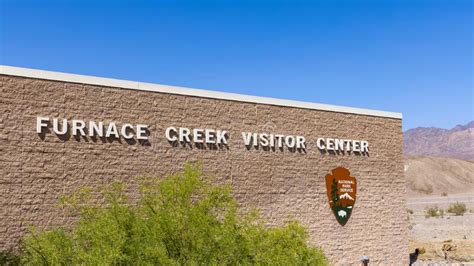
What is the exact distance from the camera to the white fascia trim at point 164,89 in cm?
1627

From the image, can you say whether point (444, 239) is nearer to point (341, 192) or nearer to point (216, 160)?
point (341, 192)

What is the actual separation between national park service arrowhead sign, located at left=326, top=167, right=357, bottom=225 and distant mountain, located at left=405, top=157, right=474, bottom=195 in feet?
286

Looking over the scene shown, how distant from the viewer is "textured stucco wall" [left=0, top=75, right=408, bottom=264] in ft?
52.1

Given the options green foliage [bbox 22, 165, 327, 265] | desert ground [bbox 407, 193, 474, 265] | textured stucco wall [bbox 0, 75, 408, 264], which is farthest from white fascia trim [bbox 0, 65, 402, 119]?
desert ground [bbox 407, 193, 474, 265]

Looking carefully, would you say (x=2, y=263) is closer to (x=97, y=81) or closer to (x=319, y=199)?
(x=97, y=81)

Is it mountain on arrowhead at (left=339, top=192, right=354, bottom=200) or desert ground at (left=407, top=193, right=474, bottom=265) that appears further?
desert ground at (left=407, top=193, right=474, bottom=265)

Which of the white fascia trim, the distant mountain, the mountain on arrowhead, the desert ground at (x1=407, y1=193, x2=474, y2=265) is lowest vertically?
the desert ground at (x1=407, y1=193, x2=474, y2=265)

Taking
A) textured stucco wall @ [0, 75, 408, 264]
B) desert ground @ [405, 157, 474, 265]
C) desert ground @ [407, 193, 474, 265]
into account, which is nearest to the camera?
textured stucco wall @ [0, 75, 408, 264]

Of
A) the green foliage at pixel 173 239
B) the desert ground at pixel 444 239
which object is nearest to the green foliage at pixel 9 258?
the green foliage at pixel 173 239

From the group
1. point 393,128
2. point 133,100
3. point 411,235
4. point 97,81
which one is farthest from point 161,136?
point 411,235

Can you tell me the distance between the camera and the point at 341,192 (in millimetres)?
22688

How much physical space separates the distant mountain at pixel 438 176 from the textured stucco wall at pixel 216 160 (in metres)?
85.7

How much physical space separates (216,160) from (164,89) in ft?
9.09

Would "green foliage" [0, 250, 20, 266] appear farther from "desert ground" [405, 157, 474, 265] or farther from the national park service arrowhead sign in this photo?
"desert ground" [405, 157, 474, 265]
